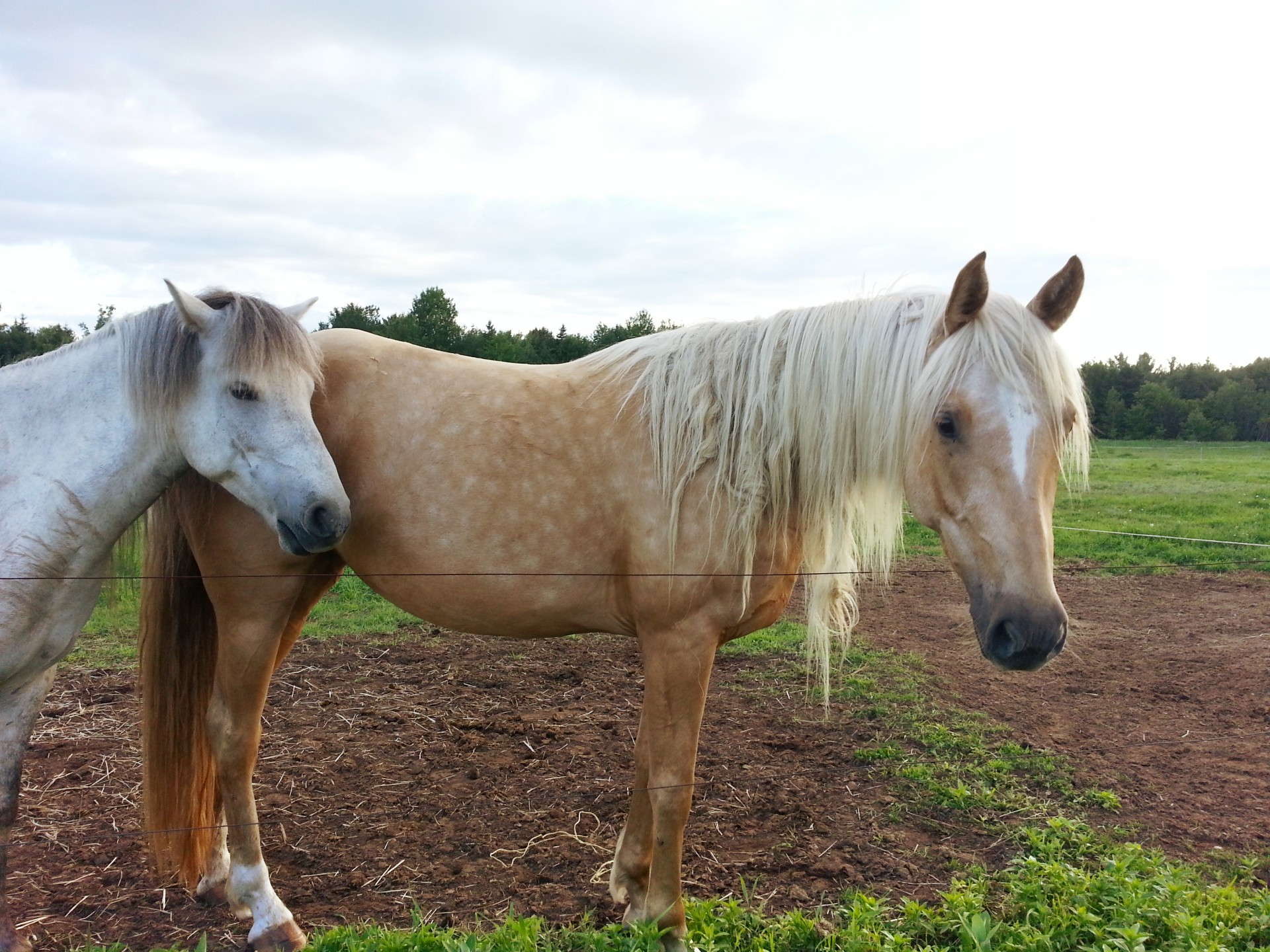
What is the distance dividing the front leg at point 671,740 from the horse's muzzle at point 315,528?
106 cm

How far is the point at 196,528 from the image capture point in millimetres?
2852

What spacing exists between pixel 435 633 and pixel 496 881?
3793 millimetres

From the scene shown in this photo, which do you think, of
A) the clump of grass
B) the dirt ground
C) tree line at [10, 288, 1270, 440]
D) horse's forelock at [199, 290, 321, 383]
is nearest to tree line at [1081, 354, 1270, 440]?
tree line at [10, 288, 1270, 440]

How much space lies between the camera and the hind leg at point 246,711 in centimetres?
282

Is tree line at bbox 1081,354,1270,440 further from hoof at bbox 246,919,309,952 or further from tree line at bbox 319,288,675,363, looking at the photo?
hoof at bbox 246,919,309,952

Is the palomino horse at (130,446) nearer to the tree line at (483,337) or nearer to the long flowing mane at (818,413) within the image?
the long flowing mane at (818,413)

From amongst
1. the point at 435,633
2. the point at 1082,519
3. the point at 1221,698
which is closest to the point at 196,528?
the point at 435,633

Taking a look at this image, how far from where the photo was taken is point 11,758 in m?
2.60

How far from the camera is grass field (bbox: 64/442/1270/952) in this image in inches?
98.6

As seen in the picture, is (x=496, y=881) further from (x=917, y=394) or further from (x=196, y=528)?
(x=917, y=394)

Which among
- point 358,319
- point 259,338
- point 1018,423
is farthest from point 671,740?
point 358,319

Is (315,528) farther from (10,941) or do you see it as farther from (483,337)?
(483,337)

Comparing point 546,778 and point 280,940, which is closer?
point 280,940

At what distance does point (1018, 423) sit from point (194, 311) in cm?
251
